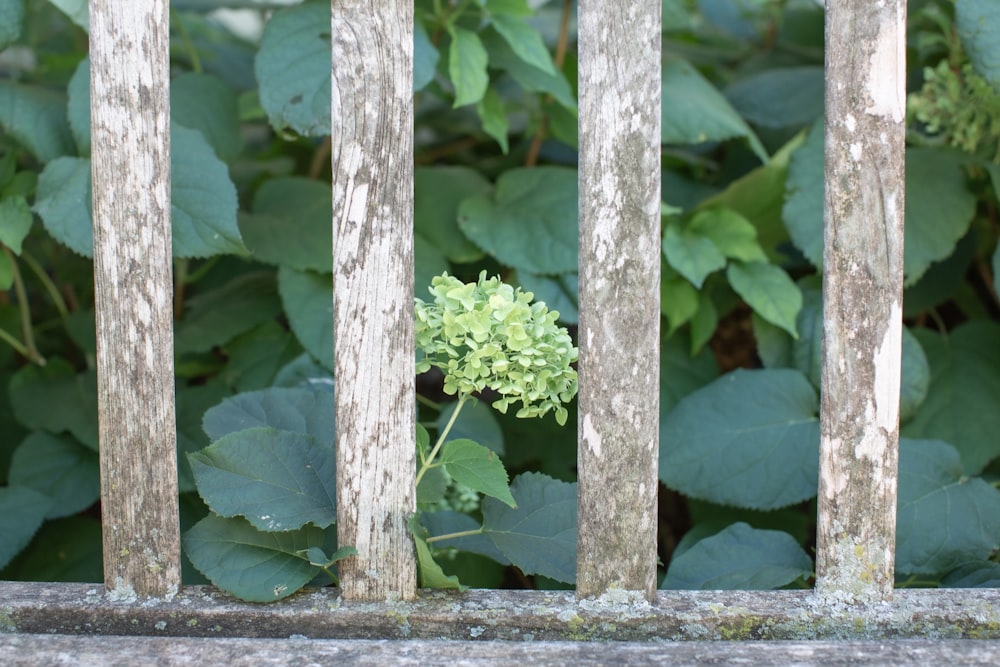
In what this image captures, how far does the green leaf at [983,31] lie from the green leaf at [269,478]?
3.72 feet

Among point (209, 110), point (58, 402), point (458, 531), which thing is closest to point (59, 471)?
point (58, 402)

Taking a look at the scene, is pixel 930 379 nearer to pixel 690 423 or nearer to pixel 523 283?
pixel 690 423

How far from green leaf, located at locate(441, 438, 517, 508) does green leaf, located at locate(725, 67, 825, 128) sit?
4.25 ft

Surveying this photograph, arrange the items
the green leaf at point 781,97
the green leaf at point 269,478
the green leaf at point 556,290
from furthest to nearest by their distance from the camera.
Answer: the green leaf at point 781,97 < the green leaf at point 556,290 < the green leaf at point 269,478

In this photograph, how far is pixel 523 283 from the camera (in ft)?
6.04

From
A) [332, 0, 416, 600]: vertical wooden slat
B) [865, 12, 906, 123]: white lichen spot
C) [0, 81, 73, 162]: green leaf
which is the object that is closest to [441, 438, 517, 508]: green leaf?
[332, 0, 416, 600]: vertical wooden slat

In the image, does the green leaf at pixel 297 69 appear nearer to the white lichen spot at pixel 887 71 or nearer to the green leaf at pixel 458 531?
the green leaf at pixel 458 531

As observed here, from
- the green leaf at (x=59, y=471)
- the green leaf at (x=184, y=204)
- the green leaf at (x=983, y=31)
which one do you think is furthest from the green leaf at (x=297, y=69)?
the green leaf at (x=983, y=31)

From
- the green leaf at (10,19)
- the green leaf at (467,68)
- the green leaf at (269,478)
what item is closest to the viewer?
the green leaf at (269,478)

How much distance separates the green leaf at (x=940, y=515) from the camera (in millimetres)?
1439

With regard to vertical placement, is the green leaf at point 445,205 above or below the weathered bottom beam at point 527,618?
above

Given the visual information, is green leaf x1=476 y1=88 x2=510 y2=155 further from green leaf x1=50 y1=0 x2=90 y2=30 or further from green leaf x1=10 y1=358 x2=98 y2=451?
green leaf x1=10 y1=358 x2=98 y2=451

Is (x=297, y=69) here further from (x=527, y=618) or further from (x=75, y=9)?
(x=527, y=618)

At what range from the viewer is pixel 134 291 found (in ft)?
3.91
